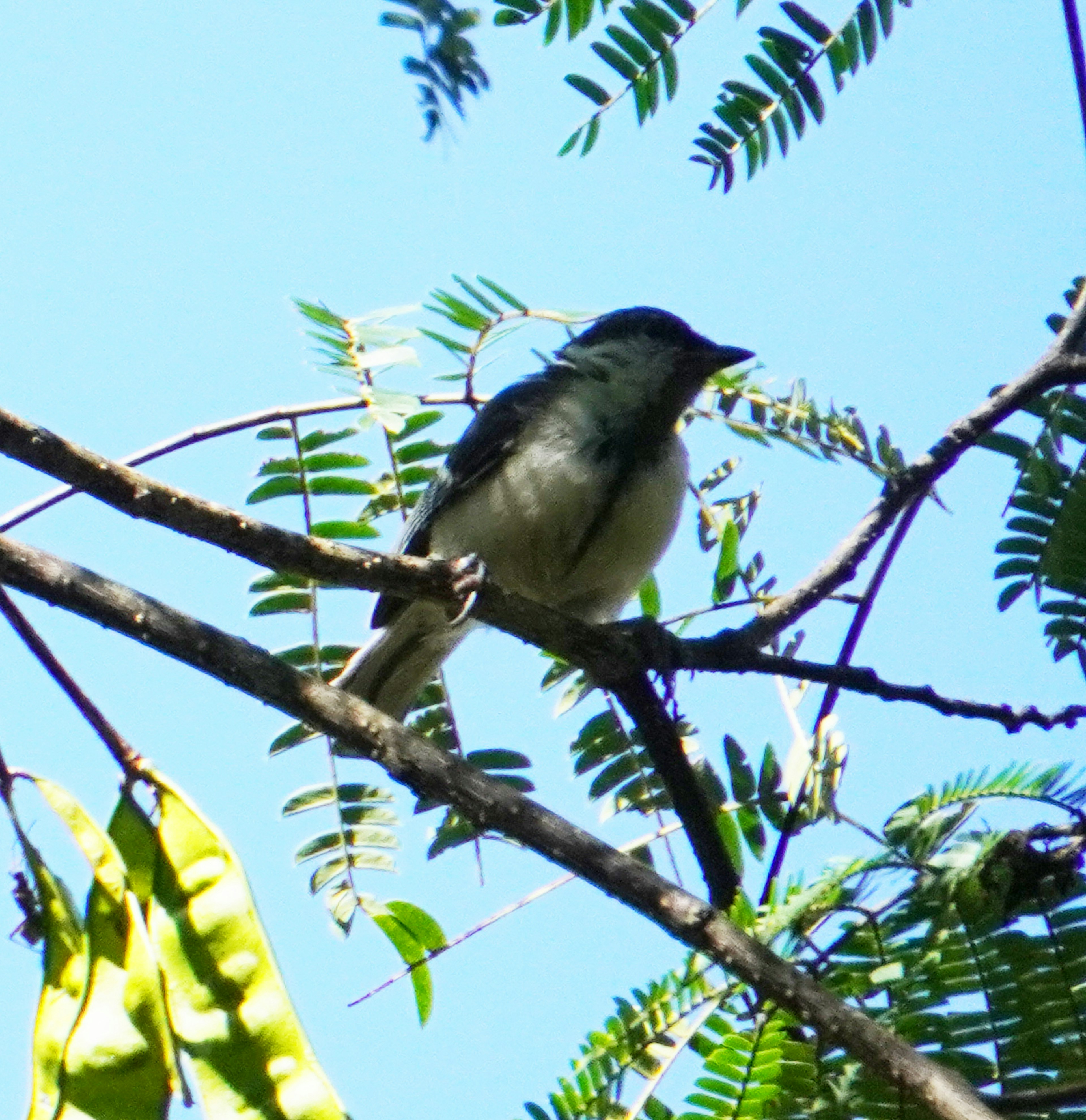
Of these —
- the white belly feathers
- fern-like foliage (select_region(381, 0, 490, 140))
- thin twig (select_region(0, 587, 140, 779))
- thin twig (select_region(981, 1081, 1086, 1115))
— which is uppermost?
the white belly feathers

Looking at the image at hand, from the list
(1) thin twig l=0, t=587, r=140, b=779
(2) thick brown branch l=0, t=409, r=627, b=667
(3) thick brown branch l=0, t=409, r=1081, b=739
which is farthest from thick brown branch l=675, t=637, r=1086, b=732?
(1) thin twig l=0, t=587, r=140, b=779

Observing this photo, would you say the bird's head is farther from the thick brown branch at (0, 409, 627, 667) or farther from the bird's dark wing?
the thick brown branch at (0, 409, 627, 667)

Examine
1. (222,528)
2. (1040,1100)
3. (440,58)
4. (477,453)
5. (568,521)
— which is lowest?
(1040,1100)

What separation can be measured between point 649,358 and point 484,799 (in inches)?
118

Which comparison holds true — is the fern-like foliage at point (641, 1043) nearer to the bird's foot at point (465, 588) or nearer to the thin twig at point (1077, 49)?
the bird's foot at point (465, 588)

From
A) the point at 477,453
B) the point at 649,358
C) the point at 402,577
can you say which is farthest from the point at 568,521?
the point at 402,577

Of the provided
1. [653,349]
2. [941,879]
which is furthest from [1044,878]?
[653,349]

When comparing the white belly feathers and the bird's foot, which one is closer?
the bird's foot

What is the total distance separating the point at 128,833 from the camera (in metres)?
1.89

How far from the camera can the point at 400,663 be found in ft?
13.6

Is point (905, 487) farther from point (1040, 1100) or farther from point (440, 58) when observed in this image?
point (440, 58)

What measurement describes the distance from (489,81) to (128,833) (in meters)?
1.38

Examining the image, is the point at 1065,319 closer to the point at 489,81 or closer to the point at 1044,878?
the point at 1044,878

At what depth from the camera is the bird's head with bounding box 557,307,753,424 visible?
443 centimetres
